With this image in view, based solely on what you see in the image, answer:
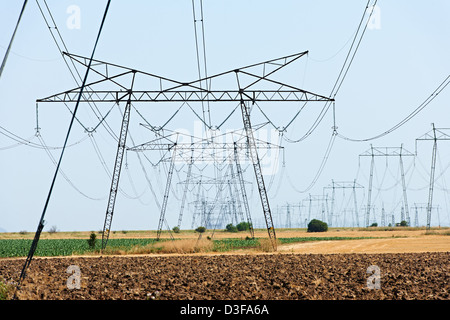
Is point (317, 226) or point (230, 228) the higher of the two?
point (317, 226)

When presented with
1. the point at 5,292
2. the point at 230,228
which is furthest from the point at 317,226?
the point at 5,292

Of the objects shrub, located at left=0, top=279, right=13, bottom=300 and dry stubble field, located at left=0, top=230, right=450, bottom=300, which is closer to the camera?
dry stubble field, located at left=0, top=230, right=450, bottom=300

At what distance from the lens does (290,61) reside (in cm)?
3262

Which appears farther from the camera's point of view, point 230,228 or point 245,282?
point 230,228

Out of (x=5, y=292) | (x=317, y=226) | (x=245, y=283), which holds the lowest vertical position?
(x=5, y=292)

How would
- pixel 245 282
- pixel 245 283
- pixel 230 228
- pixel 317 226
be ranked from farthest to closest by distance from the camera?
pixel 230 228, pixel 317 226, pixel 245 282, pixel 245 283

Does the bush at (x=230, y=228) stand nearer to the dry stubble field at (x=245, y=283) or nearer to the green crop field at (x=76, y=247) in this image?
the green crop field at (x=76, y=247)

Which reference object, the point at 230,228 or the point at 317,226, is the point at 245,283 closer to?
→ the point at 317,226

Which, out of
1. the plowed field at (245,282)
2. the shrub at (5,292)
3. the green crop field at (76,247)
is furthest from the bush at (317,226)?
the shrub at (5,292)

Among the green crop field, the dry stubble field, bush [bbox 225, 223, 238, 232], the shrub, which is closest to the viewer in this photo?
the dry stubble field

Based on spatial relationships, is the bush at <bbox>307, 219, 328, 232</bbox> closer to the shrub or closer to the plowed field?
the plowed field

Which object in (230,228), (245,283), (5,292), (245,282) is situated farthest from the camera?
(230,228)

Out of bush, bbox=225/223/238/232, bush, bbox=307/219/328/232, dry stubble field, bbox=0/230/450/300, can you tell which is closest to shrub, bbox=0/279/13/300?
dry stubble field, bbox=0/230/450/300
